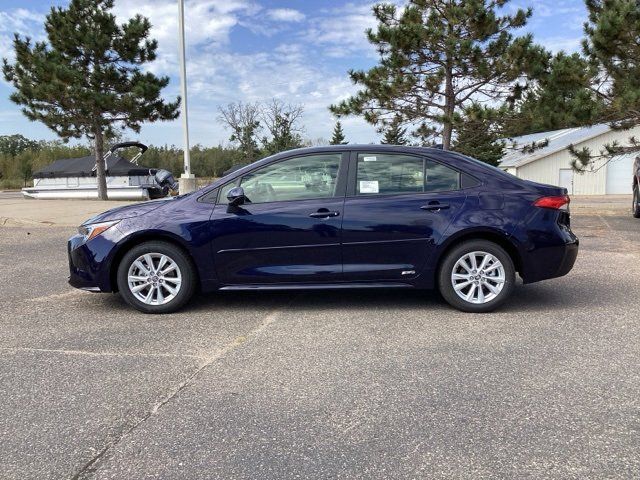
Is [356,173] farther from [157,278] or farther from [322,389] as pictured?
[322,389]

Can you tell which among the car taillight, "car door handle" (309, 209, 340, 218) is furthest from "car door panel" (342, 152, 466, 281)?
the car taillight

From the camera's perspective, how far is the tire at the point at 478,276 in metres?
5.28

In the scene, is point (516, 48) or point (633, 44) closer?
point (633, 44)

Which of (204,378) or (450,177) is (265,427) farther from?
(450,177)

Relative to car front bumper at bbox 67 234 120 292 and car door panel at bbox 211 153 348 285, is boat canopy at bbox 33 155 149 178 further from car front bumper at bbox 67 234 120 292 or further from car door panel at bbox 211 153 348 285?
car door panel at bbox 211 153 348 285

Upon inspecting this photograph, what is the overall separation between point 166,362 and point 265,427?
1.29 meters

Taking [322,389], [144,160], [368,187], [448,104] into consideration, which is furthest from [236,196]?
[144,160]

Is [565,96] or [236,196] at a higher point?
[565,96]

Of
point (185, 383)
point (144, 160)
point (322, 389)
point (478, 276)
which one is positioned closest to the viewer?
point (322, 389)

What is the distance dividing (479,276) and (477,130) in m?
13.8

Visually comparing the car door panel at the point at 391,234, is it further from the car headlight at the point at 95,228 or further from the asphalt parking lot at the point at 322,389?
the car headlight at the point at 95,228

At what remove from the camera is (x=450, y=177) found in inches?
214

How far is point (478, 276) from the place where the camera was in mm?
5301

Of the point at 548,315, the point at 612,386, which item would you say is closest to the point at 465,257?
the point at 548,315
